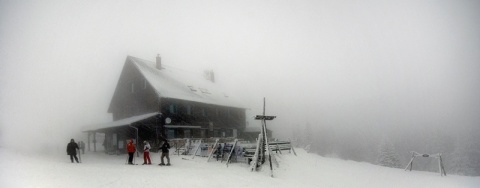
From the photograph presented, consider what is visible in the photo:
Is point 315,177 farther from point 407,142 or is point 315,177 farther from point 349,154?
point 407,142

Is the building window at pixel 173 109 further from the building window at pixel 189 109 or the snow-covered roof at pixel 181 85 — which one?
the building window at pixel 189 109

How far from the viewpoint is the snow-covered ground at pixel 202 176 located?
10.5 m

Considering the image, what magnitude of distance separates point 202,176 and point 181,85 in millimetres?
22774

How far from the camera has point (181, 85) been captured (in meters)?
34.3

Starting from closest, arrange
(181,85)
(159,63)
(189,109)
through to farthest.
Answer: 1. (189,109)
2. (181,85)
3. (159,63)

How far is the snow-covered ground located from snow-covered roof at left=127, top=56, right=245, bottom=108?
11.3m

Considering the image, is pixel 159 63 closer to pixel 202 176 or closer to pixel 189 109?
pixel 189 109

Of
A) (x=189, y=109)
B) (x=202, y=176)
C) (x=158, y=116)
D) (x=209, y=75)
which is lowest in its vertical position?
(x=202, y=176)

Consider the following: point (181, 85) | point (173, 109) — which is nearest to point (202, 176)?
point (173, 109)

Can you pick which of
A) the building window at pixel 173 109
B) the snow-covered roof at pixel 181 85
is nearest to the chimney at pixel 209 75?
the snow-covered roof at pixel 181 85

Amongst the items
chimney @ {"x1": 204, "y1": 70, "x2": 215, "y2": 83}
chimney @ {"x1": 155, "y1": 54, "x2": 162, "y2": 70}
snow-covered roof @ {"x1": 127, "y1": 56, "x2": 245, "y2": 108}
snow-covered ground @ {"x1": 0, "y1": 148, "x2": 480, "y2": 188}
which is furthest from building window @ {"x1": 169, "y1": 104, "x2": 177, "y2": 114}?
chimney @ {"x1": 204, "y1": 70, "x2": 215, "y2": 83}

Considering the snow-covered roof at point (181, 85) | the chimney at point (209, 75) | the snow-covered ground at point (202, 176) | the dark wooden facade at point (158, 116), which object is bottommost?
the snow-covered ground at point (202, 176)

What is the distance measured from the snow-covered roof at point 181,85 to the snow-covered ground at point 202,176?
11.3 metres

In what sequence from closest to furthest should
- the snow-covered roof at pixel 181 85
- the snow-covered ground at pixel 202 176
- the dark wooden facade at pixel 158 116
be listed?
the snow-covered ground at pixel 202 176 → the dark wooden facade at pixel 158 116 → the snow-covered roof at pixel 181 85
